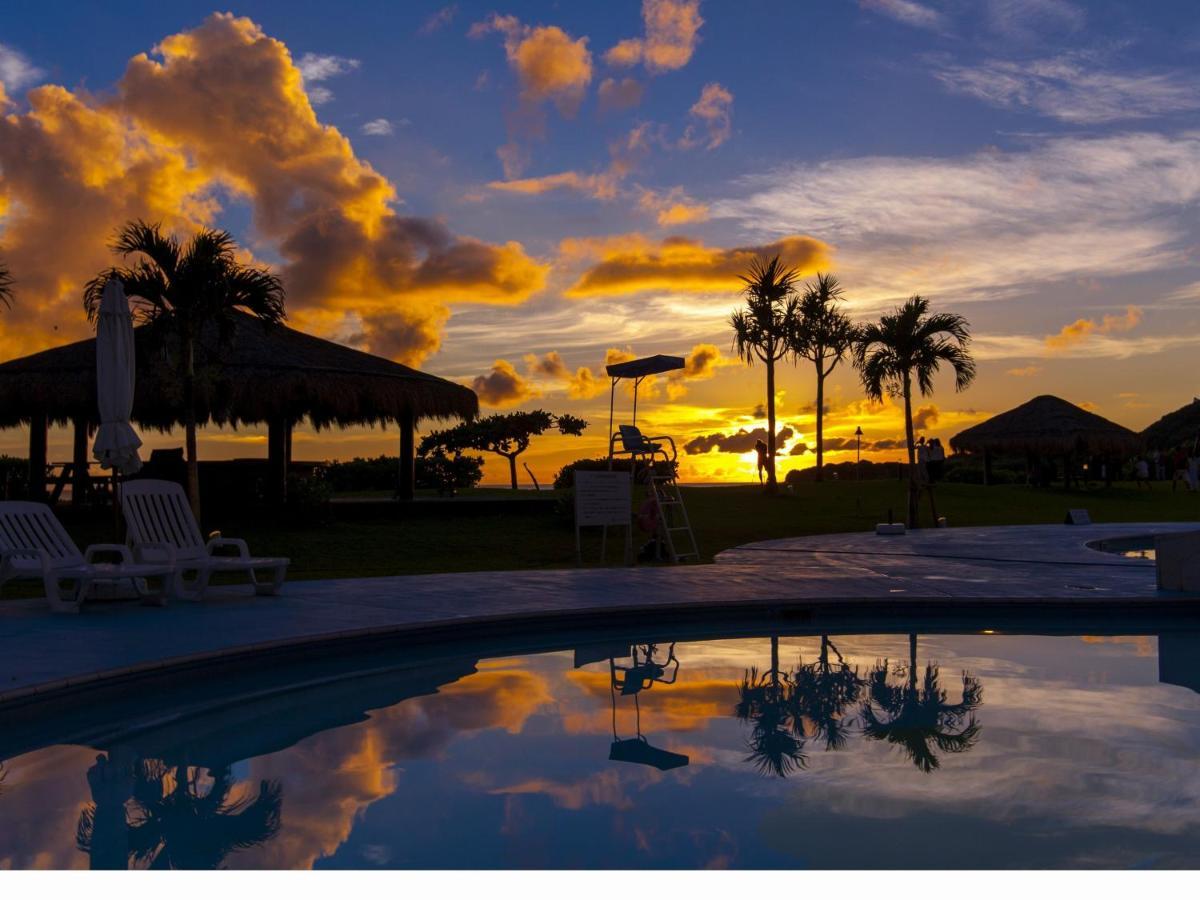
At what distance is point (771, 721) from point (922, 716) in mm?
862

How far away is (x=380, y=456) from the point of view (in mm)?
36406

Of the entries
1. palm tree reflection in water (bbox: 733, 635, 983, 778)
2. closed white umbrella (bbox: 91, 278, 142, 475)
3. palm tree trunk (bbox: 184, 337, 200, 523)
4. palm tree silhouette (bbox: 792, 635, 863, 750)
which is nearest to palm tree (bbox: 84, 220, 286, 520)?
palm tree trunk (bbox: 184, 337, 200, 523)

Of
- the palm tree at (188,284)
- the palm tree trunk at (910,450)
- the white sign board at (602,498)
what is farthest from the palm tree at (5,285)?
the palm tree trunk at (910,450)

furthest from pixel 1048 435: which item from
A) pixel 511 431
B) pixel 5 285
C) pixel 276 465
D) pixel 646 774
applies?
pixel 646 774

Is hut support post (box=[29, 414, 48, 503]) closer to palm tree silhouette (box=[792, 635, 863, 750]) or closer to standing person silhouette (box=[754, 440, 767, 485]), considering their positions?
palm tree silhouette (box=[792, 635, 863, 750])

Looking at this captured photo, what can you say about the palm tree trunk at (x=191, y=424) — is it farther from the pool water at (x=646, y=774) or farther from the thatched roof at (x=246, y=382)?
the pool water at (x=646, y=774)

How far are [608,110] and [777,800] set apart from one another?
11.4m

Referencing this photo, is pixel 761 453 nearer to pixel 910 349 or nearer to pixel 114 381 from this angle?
pixel 910 349

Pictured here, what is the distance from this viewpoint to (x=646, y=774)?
185 inches

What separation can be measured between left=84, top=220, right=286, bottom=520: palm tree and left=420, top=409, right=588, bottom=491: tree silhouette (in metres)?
23.7

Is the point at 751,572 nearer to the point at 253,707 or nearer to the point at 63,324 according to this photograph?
the point at 253,707

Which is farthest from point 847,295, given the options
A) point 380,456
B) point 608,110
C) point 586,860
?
point 586,860

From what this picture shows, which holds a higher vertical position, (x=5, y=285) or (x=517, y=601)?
(x=5, y=285)

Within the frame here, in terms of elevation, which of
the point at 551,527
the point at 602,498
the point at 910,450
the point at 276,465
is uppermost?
the point at 910,450
